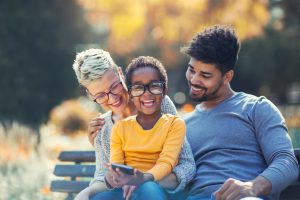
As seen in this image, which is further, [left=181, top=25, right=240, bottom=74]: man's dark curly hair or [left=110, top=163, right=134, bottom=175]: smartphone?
[left=181, top=25, right=240, bottom=74]: man's dark curly hair

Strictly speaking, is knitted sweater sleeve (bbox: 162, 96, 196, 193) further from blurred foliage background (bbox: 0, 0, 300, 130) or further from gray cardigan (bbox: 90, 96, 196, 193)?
blurred foliage background (bbox: 0, 0, 300, 130)

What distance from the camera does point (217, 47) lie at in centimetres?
419

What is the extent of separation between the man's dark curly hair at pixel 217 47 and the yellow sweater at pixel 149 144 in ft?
1.32

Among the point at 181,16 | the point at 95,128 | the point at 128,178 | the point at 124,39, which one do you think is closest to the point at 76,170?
the point at 95,128

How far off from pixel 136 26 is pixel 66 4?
5.67 meters

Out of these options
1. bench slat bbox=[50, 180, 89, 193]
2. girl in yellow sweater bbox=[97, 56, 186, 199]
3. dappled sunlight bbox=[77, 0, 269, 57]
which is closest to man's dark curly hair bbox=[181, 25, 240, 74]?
girl in yellow sweater bbox=[97, 56, 186, 199]

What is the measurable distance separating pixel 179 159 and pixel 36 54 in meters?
15.1

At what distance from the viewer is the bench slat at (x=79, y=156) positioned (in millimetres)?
5246

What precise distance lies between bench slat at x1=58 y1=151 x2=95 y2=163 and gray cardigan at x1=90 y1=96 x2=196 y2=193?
82 centimetres

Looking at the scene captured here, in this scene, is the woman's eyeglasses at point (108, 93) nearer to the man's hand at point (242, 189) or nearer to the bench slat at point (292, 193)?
the man's hand at point (242, 189)

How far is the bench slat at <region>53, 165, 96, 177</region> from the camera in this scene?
5.27 metres

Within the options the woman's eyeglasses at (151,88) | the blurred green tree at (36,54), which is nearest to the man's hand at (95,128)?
the woman's eyeglasses at (151,88)

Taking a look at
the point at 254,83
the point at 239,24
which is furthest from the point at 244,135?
the point at 254,83

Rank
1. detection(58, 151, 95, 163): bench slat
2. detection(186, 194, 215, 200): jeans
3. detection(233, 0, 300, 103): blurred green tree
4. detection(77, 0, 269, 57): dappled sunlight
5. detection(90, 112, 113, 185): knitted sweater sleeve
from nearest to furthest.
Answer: detection(186, 194, 215, 200): jeans
detection(90, 112, 113, 185): knitted sweater sleeve
detection(58, 151, 95, 163): bench slat
detection(77, 0, 269, 57): dappled sunlight
detection(233, 0, 300, 103): blurred green tree
